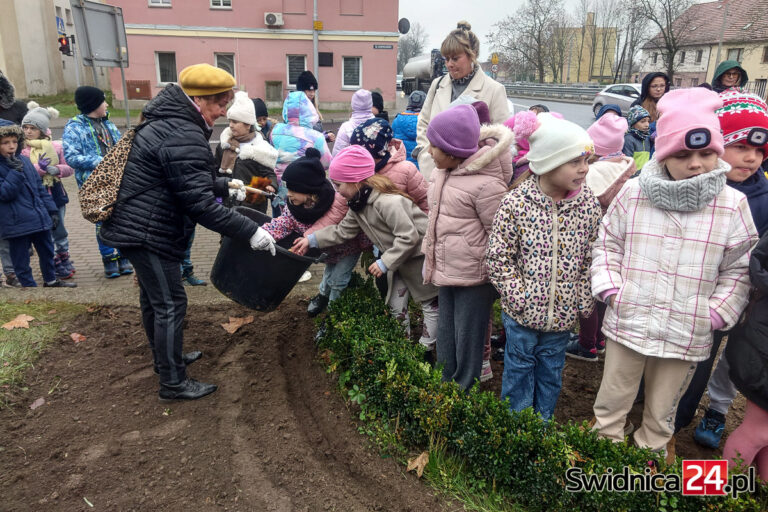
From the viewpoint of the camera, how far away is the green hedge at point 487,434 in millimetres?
2381

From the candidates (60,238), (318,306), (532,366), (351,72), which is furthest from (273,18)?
(532,366)

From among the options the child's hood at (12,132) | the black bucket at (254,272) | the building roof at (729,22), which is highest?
the building roof at (729,22)

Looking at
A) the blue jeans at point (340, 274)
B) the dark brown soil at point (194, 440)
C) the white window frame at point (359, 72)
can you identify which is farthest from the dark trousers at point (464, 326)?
the white window frame at point (359, 72)

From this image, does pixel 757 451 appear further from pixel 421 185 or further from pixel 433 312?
pixel 421 185

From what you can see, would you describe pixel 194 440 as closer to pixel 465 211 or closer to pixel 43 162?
pixel 465 211

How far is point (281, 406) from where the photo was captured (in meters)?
3.46

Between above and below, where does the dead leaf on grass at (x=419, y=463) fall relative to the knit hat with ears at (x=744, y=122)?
below

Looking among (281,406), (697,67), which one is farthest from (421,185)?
(697,67)

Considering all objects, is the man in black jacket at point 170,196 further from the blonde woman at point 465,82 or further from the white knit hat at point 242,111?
the white knit hat at point 242,111

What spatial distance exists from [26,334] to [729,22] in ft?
178

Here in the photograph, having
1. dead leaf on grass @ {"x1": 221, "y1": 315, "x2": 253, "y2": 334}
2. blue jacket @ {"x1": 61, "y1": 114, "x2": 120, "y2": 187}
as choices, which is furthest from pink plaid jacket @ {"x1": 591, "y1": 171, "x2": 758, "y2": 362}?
blue jacket @ {"x1": 61, "y1": 114, "x2": 120, "y2": 187}

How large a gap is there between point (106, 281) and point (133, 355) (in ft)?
7.55

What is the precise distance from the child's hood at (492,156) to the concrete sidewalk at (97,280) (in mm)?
2541

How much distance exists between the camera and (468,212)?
311 centimetres
